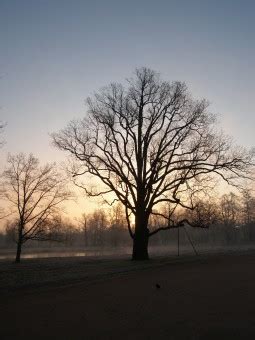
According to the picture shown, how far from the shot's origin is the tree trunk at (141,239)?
30297 millimetres

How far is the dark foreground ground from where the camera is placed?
8.38m

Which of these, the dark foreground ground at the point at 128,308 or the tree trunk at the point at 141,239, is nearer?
the dark foreground ground at the point at 128,308

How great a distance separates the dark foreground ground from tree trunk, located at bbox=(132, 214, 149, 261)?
42.5 feet

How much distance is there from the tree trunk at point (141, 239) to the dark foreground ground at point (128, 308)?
12958 millimetres

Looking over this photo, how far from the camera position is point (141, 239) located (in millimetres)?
30516

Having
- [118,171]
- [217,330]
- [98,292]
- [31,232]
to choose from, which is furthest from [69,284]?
[31,232]

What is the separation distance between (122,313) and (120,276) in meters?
8.68

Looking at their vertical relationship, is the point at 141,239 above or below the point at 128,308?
above

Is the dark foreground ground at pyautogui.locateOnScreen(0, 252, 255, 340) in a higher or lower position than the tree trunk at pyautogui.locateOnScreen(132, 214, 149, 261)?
lower

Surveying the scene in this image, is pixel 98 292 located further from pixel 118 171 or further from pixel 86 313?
pixel 118 171

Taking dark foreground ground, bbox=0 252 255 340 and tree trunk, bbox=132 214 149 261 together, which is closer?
dark foreground ground, bbox=0 252 255 340

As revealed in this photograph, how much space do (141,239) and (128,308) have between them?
1973 centimetres

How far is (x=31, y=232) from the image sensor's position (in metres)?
37.2

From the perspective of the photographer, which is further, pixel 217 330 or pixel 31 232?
pixel 31 232
